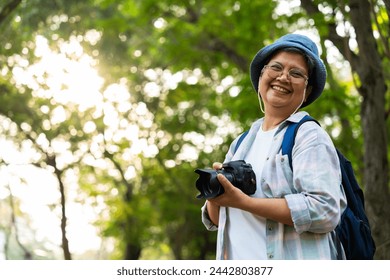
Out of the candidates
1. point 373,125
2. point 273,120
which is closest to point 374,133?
point 373,125

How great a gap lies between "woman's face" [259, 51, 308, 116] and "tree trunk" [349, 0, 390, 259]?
3.54 metres

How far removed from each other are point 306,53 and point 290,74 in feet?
0.31

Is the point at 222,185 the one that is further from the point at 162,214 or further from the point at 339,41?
the point at 162,214

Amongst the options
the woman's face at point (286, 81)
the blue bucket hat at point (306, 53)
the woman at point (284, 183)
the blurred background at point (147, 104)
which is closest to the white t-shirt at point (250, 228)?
the woman at point (284, 183)

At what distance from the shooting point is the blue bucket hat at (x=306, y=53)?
2.29 m

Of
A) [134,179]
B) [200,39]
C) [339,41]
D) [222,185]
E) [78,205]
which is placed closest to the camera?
[222,185]

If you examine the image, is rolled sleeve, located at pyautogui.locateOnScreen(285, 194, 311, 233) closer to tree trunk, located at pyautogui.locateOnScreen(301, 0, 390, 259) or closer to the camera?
the camera

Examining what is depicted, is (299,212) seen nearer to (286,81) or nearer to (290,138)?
(290,138)

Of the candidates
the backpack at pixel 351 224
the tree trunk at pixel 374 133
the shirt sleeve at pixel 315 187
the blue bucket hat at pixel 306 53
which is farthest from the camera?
the tree trunk at pixel 374 133

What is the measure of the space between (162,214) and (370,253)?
46.0 feet

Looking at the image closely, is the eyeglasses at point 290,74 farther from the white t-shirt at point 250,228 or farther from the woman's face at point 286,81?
the white t-shirt at point 250,228
